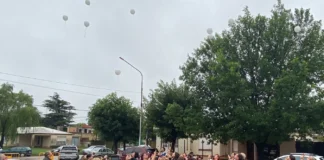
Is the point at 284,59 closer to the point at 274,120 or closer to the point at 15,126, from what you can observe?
the point at 274,120

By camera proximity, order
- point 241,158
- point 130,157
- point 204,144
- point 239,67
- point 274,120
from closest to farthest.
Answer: point 241,158, point 130,157, point 274,120, point 239,67, point 204,144

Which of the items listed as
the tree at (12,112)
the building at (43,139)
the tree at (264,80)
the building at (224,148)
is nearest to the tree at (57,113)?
the building at (43,139)

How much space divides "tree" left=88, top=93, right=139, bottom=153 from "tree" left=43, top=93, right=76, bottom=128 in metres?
51.1

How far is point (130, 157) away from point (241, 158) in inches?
176

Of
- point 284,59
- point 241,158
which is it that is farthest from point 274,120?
point 241,158

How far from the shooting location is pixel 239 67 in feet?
86.3

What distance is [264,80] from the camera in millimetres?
26500

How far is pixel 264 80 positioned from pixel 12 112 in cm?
3442

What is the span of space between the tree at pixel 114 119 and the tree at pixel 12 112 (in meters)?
10.3

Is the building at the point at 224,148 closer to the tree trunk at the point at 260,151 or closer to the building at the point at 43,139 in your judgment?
the tree trunk at the point at 260,151

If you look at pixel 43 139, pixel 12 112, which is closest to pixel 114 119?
pixel 12 112

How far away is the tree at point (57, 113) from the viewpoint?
93.4m

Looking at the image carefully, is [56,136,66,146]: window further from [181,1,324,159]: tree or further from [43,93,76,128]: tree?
[181,1,324,159]: tree

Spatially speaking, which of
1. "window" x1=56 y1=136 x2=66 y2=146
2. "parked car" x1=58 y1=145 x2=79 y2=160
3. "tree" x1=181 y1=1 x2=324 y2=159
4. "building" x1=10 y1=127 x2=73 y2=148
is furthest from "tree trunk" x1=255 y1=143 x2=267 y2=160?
"window" x1=56 y1=136 x2=66 y2=146
